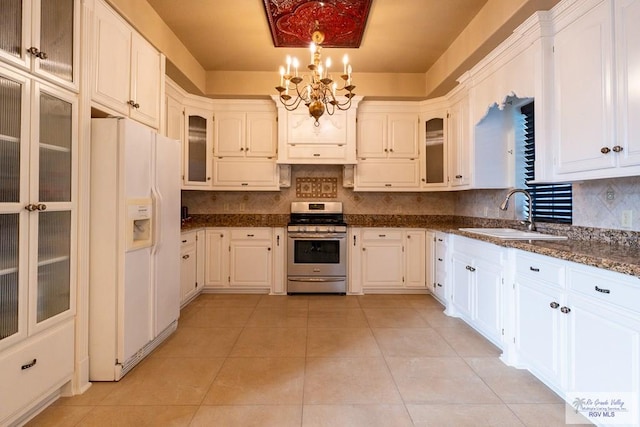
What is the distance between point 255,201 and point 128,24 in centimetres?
265

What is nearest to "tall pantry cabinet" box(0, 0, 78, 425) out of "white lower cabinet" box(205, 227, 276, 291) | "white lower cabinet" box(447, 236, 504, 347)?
"white lower cabinet" box(205, 227, 276, 291)

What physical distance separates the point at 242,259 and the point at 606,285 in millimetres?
3559

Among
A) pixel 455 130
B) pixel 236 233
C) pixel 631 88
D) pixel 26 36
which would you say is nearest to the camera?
pixel 26 36

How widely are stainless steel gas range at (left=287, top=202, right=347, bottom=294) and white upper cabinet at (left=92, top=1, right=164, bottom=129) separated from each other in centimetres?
208

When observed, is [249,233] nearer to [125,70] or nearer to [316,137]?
[316,137]

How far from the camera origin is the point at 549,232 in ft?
9.11

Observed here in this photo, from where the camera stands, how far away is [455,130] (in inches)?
154

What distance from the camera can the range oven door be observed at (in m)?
4.20

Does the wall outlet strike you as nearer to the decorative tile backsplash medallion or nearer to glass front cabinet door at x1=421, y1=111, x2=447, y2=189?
glass front cabinet door at x1=421, y1=111, x2=447, y2=189

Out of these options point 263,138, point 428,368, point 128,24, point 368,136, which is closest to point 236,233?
point 263,138

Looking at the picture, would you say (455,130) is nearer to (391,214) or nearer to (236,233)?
(391,214)

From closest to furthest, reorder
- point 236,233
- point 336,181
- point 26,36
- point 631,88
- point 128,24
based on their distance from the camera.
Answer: point 26,36, point 631,88, point 128,24, point 236,233, point 336,181

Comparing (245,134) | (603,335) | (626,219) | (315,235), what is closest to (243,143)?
(245,134)

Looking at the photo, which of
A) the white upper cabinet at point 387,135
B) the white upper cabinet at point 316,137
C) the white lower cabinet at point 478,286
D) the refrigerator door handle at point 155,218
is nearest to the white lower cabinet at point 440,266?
the white lower cabinet at point 478,286
